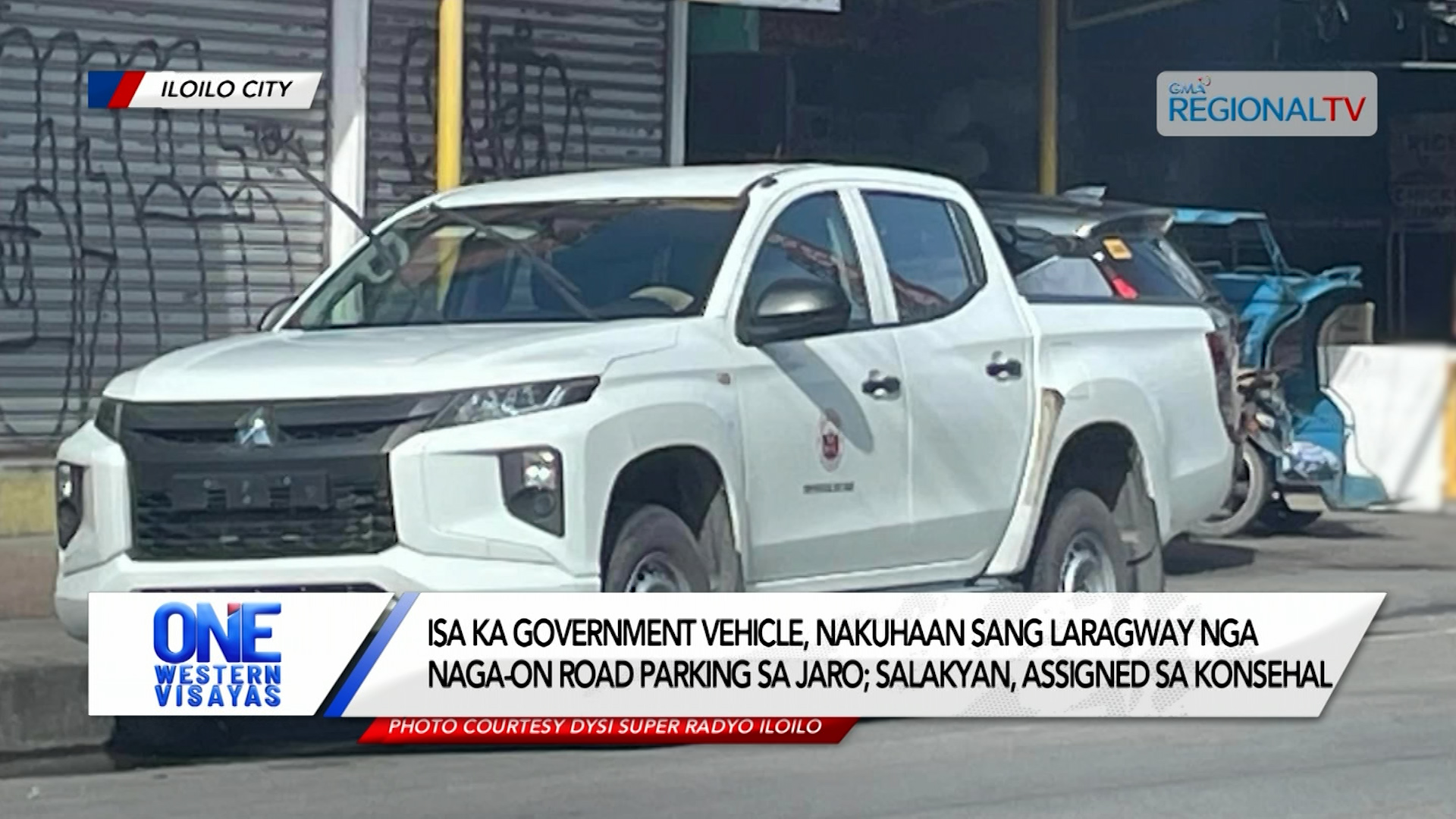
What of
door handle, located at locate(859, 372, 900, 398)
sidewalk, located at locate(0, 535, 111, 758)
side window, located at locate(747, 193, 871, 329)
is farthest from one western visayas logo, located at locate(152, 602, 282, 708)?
door handle, located at locate(859, 372, 900, 398)

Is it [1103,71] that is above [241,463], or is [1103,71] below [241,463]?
above

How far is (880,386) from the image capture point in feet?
29.6

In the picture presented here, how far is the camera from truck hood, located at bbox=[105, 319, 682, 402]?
7.73 m

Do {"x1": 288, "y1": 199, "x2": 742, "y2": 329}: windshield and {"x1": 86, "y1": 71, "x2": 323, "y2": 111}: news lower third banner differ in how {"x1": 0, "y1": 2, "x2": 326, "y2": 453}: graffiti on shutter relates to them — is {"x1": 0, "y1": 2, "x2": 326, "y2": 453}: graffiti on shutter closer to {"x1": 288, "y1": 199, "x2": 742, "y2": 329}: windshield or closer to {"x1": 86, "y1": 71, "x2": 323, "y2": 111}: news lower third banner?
{"x1": 86, "y1": 71, "x2": 323, "y2": 111}: news lower third banner

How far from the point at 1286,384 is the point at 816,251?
297 inches

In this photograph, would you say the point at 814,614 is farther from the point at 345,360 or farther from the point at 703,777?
the point at 345,360

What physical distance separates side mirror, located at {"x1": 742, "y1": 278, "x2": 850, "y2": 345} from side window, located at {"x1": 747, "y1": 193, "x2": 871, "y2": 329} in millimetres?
230

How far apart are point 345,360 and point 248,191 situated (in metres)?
5.80

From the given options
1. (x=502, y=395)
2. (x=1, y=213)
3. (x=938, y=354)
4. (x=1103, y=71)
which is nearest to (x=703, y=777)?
(x=502, y=395)

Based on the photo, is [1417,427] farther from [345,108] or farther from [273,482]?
[345,108]

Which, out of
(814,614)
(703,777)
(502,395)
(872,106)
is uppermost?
(872,106)

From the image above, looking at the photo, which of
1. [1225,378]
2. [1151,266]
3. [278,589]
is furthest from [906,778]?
[1151,266]

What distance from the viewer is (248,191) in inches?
531

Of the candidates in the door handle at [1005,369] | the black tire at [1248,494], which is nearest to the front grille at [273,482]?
the door handle at [1005,369]
